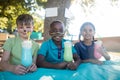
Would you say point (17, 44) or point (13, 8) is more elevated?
point (13, 8)

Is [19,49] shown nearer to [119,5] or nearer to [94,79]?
[94,79]

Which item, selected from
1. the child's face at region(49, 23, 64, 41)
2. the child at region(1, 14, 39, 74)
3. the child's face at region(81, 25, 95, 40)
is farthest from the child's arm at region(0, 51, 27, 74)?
the child's face at region(81, 25, 95, 40)

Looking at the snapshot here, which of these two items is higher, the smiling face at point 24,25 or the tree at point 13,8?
the tree at point 13,8

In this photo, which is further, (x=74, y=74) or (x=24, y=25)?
(x=24, y=25)

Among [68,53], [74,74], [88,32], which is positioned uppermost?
[88,32]

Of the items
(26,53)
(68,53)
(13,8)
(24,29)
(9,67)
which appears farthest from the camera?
(13,8)

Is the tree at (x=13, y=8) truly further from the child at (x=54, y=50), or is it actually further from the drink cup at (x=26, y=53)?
the drink cup at (x=26, y=53)

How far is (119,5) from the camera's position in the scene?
7703 millimetres

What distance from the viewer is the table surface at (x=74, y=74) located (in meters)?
2.15

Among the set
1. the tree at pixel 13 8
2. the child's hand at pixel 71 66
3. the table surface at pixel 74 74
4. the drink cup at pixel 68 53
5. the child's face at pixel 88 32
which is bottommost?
the table surface at pixel 74 74

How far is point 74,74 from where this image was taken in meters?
2.20

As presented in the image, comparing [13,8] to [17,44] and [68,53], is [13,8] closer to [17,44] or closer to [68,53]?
[17,44]

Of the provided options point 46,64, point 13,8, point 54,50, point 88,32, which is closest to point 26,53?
point 46,64

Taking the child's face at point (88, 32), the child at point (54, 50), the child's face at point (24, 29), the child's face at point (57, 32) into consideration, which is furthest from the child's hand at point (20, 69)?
the child's face at point (88, 32)
